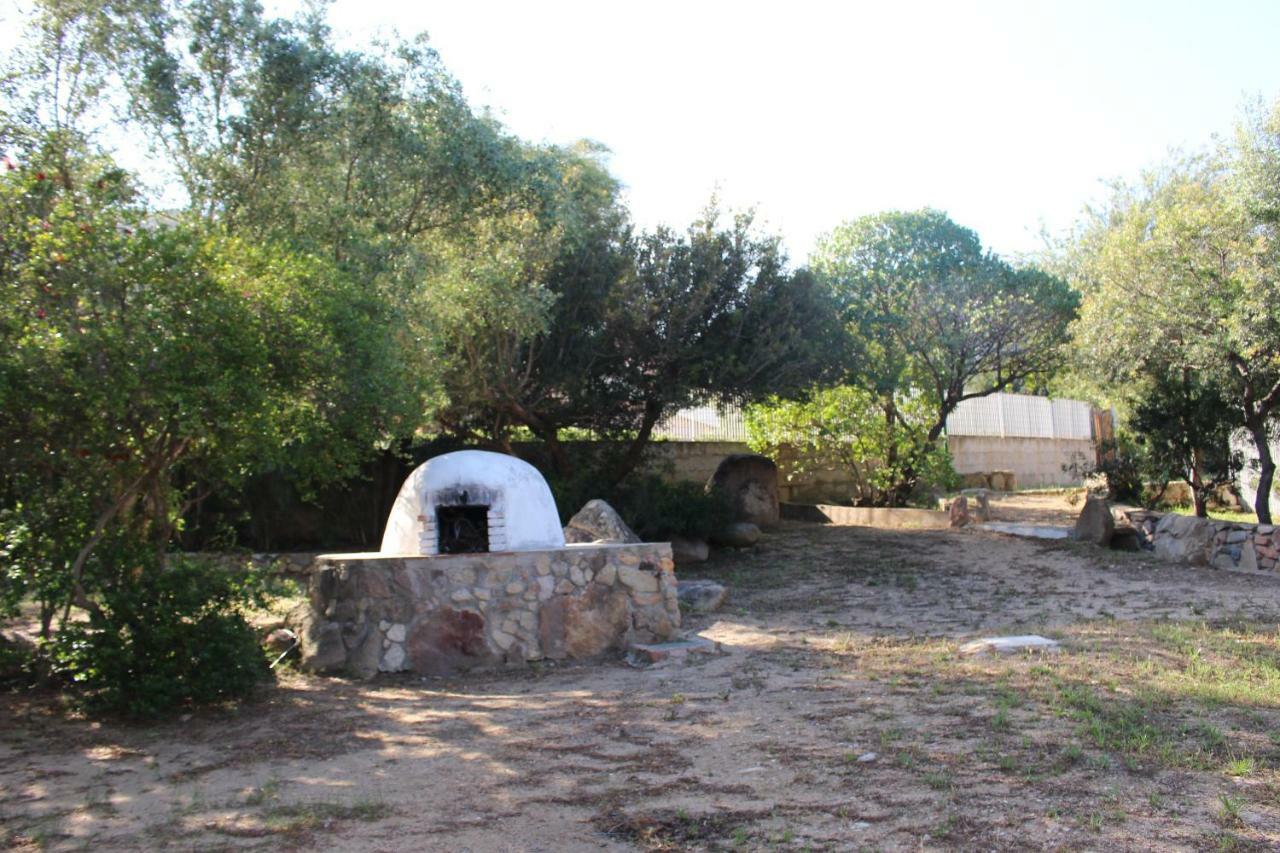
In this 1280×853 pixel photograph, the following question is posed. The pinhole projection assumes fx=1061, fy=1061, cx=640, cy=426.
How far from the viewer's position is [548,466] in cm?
1691

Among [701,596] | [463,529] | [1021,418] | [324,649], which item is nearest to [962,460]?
[1021,418]

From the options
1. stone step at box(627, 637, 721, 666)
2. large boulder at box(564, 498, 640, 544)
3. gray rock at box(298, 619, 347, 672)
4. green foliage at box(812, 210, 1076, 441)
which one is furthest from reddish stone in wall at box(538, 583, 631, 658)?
green foliage at box(812, 210, 1076, 441)

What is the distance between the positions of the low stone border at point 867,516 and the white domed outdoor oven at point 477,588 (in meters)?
8.90

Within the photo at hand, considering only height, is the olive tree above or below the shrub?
above

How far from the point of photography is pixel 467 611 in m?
9.02

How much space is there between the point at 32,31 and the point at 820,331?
10.5 m

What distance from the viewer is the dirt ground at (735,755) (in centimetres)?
458

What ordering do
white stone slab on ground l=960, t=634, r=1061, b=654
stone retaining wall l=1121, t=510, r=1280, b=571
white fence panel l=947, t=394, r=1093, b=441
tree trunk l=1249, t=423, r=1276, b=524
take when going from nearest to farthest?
white stone slab on ground l=960, t=634, r=1061, b=654 < stone retaining wall l=1121, t=510, r=1280, b=571 < tree trunk l=1249, t=423, r=1276, b=524 < white fence panel l=947, t=394, r=1093, b=441

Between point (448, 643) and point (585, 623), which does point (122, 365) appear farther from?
point (585, 623)

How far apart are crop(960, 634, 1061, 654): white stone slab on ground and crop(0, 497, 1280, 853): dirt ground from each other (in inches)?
6.1

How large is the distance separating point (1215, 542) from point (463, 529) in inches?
390

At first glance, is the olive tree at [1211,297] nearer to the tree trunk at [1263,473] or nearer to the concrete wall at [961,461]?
the tree trunk at [1263,473]

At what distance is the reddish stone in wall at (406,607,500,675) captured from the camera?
8.88 metres

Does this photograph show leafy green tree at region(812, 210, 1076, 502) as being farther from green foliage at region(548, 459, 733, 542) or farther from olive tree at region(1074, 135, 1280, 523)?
green foliage at region(548, 459, 733, 542)
